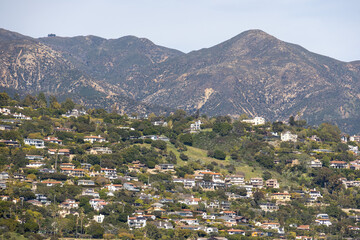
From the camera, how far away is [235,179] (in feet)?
454

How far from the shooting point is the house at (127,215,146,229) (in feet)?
349

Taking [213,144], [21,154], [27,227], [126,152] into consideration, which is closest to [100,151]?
[126,152]

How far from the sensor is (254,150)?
15512 cm

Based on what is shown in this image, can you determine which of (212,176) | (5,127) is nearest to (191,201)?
(212,176)

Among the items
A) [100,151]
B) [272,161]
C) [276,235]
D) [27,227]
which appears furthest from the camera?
[272,161]

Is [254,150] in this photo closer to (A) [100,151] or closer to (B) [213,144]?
(B) [213,144]

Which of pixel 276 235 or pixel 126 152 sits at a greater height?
pixel 126 152

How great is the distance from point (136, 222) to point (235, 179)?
3528 centimetres

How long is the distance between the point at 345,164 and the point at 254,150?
18.3 metres

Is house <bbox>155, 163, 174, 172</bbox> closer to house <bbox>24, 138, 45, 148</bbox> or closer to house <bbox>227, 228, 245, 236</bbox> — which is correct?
house <bbox>24, 138, 45, 148</bbox>

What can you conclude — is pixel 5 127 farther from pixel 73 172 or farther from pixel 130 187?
pixel 130 187

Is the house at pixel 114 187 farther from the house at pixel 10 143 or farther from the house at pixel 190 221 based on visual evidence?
the house at pixel 10 143

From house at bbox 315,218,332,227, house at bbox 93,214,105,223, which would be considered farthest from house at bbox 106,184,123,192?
house at bbox 315,218,332,227

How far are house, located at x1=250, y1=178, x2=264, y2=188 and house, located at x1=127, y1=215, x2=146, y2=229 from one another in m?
35.0
